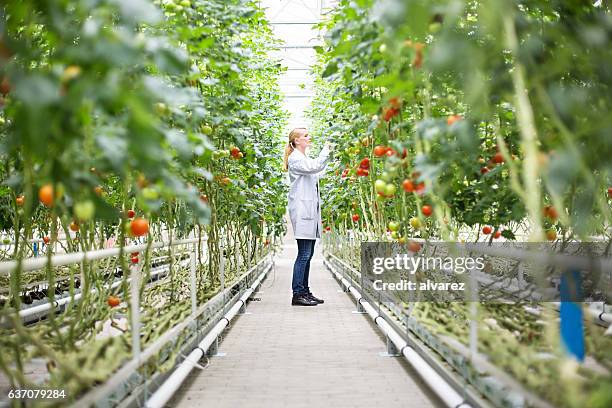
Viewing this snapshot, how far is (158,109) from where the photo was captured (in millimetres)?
2078

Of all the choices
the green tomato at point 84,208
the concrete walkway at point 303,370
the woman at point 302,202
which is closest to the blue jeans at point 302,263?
the woman at point 302,202

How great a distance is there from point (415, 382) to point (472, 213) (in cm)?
88

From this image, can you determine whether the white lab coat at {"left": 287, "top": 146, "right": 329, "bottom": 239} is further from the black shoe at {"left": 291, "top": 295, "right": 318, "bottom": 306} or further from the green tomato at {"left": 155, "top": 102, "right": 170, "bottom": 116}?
the green tomato at {"left": 155, "top": 102, "right": 170, "bottom": 116}

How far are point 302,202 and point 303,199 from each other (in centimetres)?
3

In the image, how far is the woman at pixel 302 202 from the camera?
5.20m

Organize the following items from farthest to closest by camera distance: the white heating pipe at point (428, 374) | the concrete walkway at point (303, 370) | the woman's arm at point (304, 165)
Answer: the woman's arm at point (304, 165), the concrete walkway at point (303, 370), the white heating pipe at point (428, 374)

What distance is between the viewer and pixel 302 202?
5309mm

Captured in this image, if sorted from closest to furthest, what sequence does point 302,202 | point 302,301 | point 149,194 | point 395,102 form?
point 149,194
point 395,102
point 302,202
point 302,301

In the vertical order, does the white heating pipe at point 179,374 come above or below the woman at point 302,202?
below

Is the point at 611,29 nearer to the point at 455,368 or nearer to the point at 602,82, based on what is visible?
the point at 602,82

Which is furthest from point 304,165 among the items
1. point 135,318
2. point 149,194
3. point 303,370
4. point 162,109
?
point 149,194

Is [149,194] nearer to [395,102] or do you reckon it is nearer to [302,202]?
[395,102]

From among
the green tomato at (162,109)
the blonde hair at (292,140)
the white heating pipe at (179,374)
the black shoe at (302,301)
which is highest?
the blonde hair at (292,140)

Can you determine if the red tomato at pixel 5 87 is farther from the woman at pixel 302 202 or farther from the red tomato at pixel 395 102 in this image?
the woman at pixel 302 202
